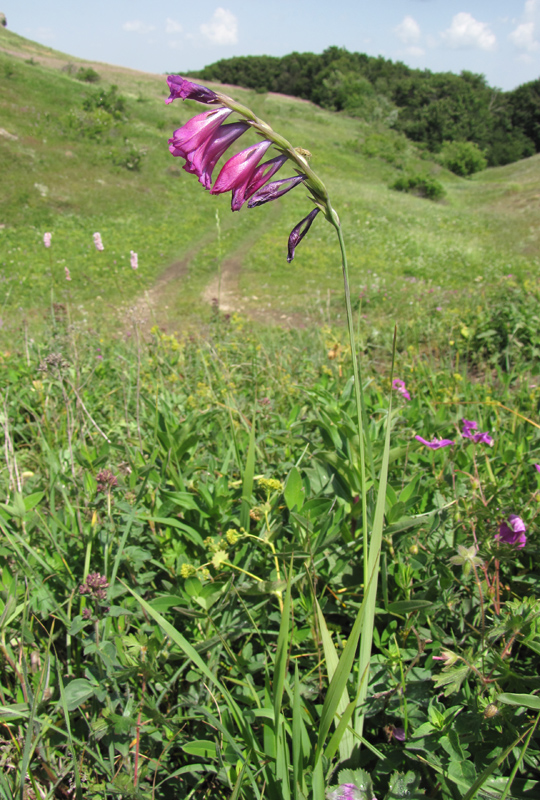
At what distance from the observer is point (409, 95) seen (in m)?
66.2

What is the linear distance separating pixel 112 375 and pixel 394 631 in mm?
3250

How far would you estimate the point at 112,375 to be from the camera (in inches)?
158

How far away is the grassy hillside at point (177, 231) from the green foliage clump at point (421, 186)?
3.56 ft

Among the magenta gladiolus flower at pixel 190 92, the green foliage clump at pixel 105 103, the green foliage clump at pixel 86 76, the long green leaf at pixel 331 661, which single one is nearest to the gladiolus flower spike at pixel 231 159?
the magenta gladiolus flower at pixel 190 92

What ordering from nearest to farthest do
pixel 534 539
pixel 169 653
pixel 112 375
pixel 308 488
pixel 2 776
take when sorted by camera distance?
pixel 2 776 < pixel 169 653 < pixel 534 539 < pixel 308 488 < pixel 112 375

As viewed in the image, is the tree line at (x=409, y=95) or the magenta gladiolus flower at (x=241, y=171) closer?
the magenta gladiolus flower at (x=241, y=171)

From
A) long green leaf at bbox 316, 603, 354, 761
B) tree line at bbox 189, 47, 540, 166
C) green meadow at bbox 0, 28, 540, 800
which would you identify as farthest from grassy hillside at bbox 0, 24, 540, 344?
tree line at bbox 189, 47, 540, 166

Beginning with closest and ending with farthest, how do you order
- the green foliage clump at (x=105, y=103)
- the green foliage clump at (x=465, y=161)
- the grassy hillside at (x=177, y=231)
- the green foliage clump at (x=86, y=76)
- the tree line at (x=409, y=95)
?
the grassy hillside at (x=177, y=231) < the green foliage clump at (x=105, y=103) < the green foliage clump at (x=86, y=76) < the green foliage clump at (x=465, y=161) < the tree line at (x=409, y=95)

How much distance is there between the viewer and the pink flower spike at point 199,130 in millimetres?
993

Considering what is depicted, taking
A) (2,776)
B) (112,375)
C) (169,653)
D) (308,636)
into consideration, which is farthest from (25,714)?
(112,375)

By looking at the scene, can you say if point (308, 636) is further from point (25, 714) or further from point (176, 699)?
point (25, 714)

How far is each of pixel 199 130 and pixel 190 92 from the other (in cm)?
7

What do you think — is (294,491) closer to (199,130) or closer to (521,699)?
(521,699)

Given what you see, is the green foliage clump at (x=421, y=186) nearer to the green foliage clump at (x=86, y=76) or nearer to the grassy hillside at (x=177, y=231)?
the grassy hillside at (x=177, y=231)
